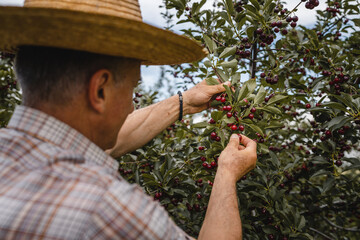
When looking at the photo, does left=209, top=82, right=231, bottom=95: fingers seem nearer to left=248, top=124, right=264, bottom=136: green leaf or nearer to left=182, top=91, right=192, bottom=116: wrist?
left=182, top=91, right=192, bottom=116: wrist

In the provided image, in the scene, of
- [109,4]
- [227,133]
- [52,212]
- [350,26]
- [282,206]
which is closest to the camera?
[52,212]

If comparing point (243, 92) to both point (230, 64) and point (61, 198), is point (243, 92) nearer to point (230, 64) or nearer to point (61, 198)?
point (230, 64)

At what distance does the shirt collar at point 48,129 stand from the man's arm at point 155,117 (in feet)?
3.21

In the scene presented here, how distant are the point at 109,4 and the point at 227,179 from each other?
3.19 feet

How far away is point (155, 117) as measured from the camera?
2230 mm

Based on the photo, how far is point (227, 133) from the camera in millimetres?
2070

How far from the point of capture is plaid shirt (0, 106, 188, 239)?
35.2 inches

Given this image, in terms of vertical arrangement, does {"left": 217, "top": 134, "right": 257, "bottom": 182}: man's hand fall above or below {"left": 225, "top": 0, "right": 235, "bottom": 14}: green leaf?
below

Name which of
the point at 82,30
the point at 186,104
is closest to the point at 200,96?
the point at 186,104

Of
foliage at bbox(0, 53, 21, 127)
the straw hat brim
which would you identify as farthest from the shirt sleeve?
foliage at bbox(0, 53, 21, 127)

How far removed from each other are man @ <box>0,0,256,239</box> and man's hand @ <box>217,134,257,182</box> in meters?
0.07

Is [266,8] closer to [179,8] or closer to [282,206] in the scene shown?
[179,8]

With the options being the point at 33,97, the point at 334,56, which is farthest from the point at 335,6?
the point at 33,97

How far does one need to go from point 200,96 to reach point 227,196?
94 centimetres
